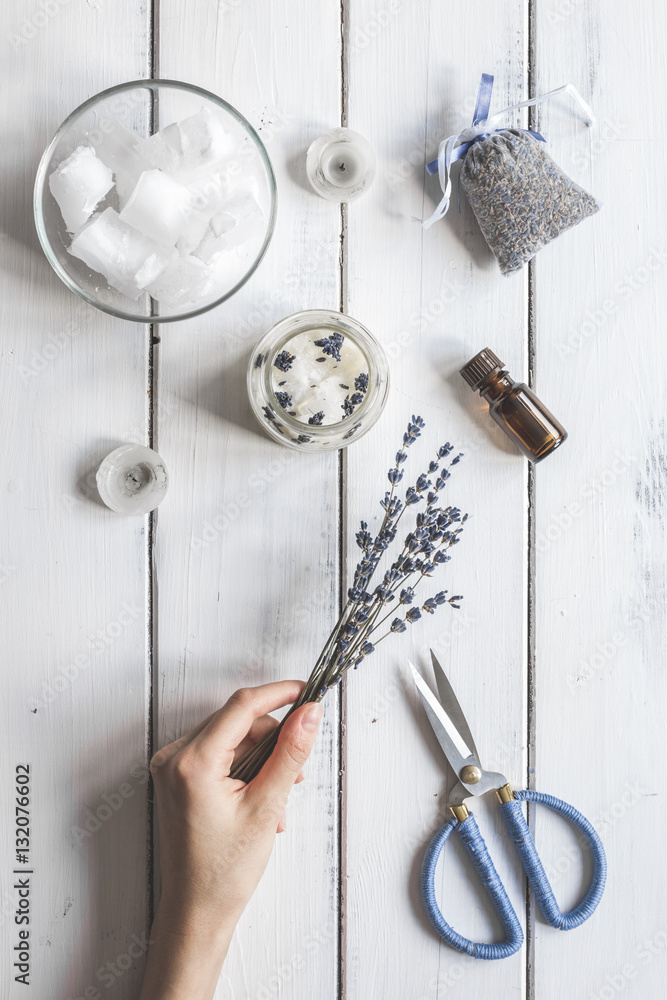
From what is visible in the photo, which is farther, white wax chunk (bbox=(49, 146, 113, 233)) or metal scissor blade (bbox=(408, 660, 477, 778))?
metal scissor blade (bbox=(408, 660, 477, 778))

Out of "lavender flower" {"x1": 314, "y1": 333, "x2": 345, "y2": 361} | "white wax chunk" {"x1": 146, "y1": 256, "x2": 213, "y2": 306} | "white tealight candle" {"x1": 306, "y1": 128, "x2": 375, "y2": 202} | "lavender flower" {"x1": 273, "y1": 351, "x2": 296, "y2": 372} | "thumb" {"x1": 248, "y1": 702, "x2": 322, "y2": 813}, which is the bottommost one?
"thumb" {"x1": 248, "y1": 702, "x2": 322, "y2": 813}

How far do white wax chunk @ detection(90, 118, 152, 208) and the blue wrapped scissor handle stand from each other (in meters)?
0.91

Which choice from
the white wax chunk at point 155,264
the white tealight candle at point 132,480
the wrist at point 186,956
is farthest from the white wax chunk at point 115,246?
the wrist at point 186,956

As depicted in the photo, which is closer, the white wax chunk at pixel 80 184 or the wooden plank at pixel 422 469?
the white wax chunk at pixel 80 184

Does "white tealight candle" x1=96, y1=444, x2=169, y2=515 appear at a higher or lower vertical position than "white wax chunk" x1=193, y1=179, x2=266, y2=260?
lower

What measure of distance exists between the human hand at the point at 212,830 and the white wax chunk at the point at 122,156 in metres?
0.63

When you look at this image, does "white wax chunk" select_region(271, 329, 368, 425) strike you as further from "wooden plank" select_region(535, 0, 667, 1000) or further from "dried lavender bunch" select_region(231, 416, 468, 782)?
"wooden plank" select_region(535, 0, 667, 1000)

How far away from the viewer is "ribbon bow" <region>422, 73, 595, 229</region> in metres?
1.02

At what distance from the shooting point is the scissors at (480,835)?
1.03 metres

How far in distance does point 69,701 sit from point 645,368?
3.01 ft

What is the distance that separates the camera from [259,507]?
3.46ft

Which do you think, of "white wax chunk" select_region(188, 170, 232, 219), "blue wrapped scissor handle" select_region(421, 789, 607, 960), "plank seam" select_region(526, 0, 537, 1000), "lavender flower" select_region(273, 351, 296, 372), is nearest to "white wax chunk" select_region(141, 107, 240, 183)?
"white wax chunk" select_region(188, 170, 232, 219)

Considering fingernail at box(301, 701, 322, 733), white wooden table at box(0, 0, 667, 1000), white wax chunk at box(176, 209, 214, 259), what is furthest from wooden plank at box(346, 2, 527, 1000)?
white wax chunk at box(176, 209, 214, 259)

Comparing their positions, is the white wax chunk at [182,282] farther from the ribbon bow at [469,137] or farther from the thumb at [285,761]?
the thumb at [285,761]
